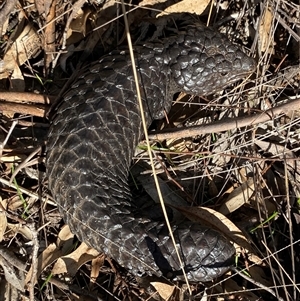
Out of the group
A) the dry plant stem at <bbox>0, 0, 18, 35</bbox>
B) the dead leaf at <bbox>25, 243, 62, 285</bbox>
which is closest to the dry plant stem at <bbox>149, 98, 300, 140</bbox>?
the dead leaf at <bbox>25, 243, 62, 285</bbox>

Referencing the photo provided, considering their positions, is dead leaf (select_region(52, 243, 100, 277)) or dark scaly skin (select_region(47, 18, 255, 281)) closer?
dark scaly skin (select_region(47, 18, 255, 281))

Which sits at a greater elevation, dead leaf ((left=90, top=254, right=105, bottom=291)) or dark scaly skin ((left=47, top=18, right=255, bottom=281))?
dark scaly skin ((left=47, top=18, right=255, bottom=281))

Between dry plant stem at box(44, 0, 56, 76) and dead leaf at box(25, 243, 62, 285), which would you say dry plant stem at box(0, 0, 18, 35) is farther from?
dead leaf at box(25, 243, 62, 285)

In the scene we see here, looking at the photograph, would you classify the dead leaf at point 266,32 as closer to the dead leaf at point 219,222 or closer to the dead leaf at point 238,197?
the dead leaf at point 238,197

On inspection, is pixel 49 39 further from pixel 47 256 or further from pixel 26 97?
pixel 47 256

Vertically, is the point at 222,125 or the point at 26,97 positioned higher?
the point at 26,97

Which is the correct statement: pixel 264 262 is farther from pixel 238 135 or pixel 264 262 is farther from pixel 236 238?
pixel 238 135

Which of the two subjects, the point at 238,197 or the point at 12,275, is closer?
the point at 12,275

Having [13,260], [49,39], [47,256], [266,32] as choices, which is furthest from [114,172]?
[266,32]
